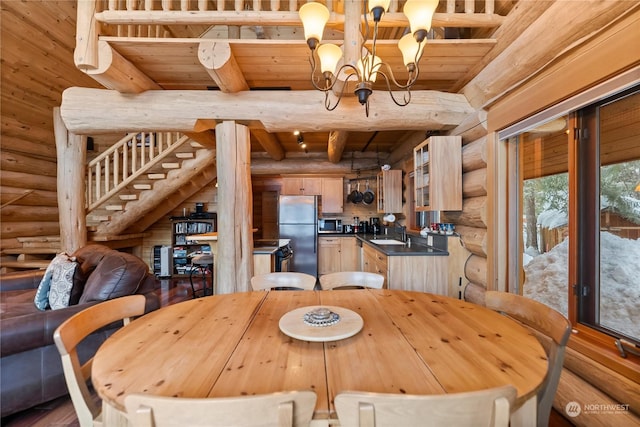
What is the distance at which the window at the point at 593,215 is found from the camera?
1.45 metres

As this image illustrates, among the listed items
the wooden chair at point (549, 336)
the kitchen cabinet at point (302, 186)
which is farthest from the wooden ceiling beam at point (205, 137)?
the wooden chair at point (549, 336)

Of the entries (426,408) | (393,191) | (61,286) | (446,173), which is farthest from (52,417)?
(393,191)

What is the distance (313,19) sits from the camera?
1507 millimetres

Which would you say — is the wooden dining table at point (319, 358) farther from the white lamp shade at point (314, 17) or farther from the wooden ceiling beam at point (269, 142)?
the wooden ceiling beam at point (269, 142)

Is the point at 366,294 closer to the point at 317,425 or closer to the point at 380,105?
the point at 317,425

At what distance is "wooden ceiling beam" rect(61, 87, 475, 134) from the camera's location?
2.76 metres

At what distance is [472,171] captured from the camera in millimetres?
2850

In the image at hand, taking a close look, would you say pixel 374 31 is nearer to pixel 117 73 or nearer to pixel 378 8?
pixel 378 8

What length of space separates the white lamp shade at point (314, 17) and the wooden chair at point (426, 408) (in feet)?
5.41

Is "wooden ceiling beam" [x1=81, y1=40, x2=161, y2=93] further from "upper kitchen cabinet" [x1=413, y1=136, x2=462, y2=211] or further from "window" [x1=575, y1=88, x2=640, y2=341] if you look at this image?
"window" [x1=575, y1=88, x2=640, y2=341]

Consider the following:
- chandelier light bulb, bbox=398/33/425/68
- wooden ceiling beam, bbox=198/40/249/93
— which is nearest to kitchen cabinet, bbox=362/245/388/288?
chandelier light bulb, bbox=398/33/425/68

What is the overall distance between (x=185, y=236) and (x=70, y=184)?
7.78ft

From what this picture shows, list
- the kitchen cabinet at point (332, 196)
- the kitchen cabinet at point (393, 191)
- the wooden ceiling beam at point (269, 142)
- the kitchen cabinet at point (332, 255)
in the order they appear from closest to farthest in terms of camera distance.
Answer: the wooden ceiling beam at point (269, 142)
the kitchen cabinet at point (393, 191)
the kitchen cabinet at point (332, 255)
the kitchen cabinet at point (332, 196)

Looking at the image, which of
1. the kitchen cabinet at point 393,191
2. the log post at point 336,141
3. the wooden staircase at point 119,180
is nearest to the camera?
the log post at point 336,141
